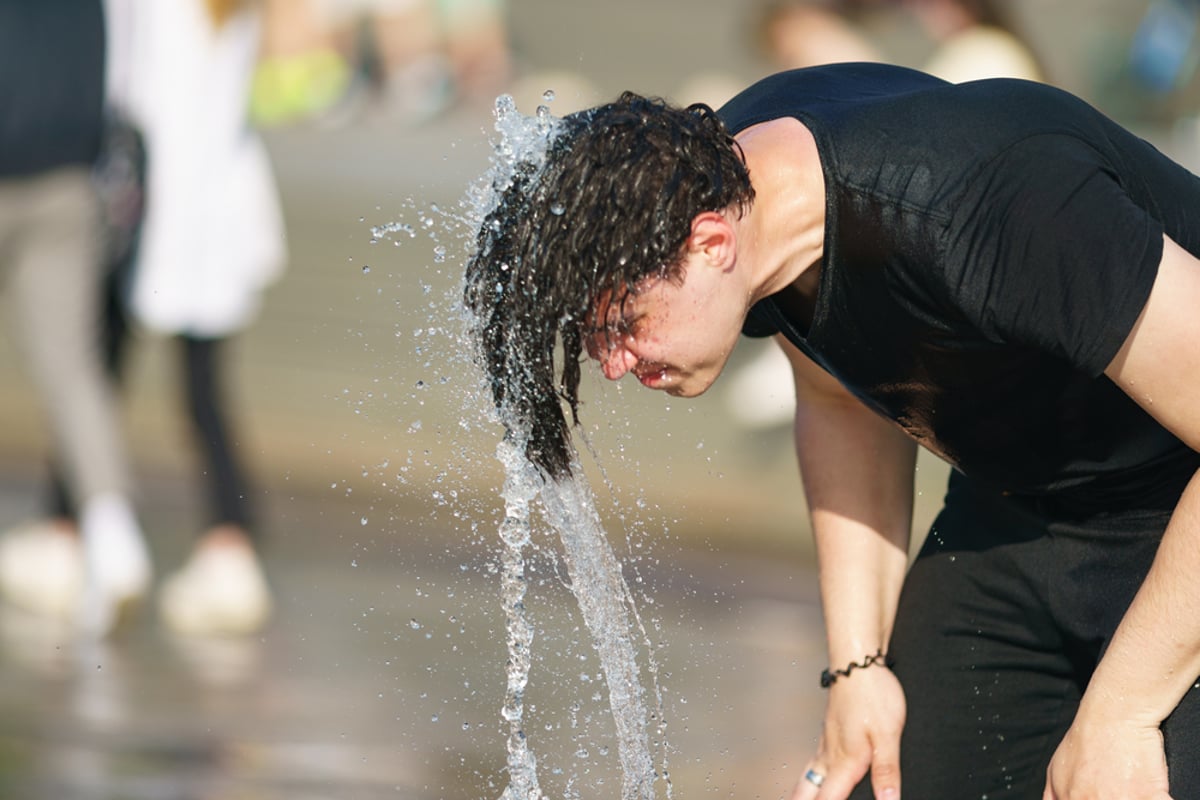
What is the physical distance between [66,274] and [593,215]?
3757mm

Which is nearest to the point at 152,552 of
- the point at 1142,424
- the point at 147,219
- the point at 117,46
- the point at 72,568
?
the point at 72,568

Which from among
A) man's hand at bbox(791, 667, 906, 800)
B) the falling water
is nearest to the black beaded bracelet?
man's hand at bbox(791, 667, 906, 800)

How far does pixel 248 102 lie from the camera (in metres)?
5.80

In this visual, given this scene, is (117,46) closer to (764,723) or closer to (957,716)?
(764,723)

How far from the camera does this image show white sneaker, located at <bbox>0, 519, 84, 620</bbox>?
550cm

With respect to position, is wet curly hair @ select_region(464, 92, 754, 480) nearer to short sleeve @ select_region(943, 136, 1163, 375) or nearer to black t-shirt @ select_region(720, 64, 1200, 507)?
black t-shirt @ select_region(720, 64, 1200, 507)

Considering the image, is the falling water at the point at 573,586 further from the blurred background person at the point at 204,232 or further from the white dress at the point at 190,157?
the white dress at the point at 190,157

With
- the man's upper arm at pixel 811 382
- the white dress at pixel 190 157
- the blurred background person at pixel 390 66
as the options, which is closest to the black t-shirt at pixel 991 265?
the man's upper arm at pixel 811 382

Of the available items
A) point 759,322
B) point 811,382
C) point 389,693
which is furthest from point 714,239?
point 389,693

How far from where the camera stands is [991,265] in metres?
2.06

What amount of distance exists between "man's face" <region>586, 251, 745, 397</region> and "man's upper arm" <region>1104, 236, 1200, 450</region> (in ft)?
1.60

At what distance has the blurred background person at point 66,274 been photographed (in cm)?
522

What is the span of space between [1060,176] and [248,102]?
4211 mm

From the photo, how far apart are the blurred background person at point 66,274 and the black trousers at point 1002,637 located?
3.18 meters
